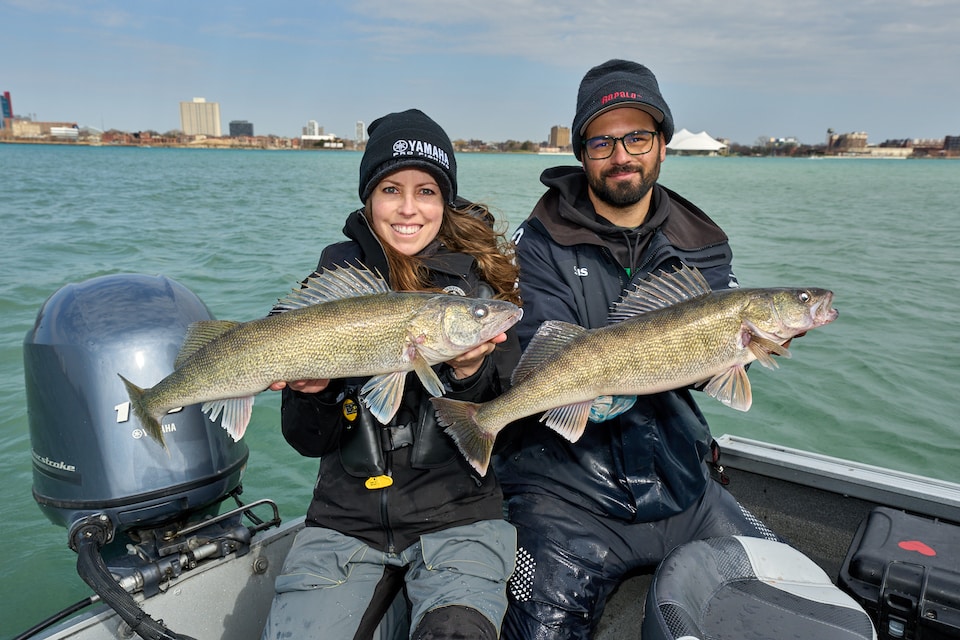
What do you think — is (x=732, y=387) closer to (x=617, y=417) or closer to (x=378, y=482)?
(x=617, y=417)

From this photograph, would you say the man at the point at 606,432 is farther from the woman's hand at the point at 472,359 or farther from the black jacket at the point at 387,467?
the woman's hand at the point at 472,359

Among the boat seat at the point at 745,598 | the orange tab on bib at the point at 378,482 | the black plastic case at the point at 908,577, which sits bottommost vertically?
the black plastic case at the point at 908,577

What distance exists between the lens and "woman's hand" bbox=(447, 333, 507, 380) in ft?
10.8

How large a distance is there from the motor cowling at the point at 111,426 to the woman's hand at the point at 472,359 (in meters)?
1.58

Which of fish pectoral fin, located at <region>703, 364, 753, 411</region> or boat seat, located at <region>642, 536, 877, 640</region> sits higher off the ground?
fish pectoral fin, located at <region>703, 364, 753, 411</region>

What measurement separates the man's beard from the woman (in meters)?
1.13

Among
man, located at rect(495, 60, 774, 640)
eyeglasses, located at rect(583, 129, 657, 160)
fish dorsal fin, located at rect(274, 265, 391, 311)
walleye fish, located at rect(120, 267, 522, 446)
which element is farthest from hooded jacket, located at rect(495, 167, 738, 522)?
fish dorsal fin, located at rect(274, 265, 391, 311)

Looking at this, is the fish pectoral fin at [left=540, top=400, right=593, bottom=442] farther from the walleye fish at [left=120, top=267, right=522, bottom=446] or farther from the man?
the walleye fish at [left=120, top=267, right=522, bottom=446]

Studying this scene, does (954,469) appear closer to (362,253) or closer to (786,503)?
(786,503)

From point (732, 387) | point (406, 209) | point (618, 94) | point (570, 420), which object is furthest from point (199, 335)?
point (618, 94)

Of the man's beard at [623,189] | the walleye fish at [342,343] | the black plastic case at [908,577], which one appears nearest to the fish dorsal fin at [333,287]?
the walleye fish at [342,343]

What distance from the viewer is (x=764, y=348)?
11.4 feet

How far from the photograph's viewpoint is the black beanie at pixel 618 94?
177 inches

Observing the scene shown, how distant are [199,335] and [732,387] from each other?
9.45ft
